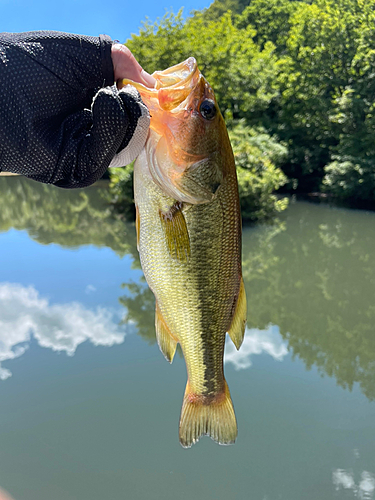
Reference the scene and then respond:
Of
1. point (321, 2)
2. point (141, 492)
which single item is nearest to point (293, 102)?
point (321, 2)

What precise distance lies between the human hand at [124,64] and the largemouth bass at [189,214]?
0.12ft

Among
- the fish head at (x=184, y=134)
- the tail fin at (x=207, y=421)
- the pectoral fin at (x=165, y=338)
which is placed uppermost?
the fish head at (x=184, y=134)

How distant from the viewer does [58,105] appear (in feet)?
4.04

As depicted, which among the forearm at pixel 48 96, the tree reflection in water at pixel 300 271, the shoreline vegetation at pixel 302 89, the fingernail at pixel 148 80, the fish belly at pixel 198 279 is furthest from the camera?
the shoreline vegetation at pixel 302 89

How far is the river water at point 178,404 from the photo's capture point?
12.3 feet

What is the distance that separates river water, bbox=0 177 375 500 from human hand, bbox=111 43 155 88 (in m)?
3.37

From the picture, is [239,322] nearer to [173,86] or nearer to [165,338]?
[165,338]

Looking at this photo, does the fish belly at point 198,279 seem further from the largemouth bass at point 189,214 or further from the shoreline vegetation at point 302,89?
the shoreline vegetation at point 302,89

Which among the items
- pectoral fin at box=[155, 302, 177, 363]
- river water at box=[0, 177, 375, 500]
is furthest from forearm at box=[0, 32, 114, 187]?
river water at box=[0, 177, 375, 500]

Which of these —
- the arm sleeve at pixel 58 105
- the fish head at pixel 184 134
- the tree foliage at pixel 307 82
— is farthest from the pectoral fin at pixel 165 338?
the tree foliage at pixel 307 82

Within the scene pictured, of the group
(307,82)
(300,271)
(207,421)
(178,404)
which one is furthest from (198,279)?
(307,82)

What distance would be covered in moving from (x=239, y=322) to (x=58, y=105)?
104 centimetres

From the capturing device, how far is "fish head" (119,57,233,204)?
1.44m

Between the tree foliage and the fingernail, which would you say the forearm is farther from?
the tree foliage
